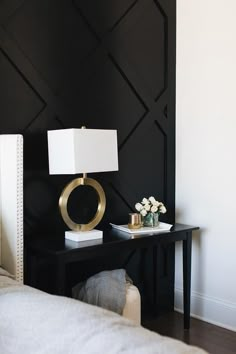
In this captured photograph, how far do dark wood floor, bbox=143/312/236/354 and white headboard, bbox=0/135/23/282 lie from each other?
1.22 m

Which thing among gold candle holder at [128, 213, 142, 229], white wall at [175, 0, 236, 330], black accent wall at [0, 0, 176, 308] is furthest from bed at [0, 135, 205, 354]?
white wall at [175, 0, 236, 330]

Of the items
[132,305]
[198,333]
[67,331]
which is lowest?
[198,333]

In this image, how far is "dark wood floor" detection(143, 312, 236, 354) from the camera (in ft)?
9.21

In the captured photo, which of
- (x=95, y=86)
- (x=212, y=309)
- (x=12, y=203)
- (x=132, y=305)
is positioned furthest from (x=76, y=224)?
(x=212, y=309)

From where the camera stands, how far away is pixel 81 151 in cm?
239

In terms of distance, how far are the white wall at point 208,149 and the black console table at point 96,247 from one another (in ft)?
0.72

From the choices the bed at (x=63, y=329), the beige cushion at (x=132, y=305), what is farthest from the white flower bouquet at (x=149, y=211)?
the bed at (x=63, y=329)

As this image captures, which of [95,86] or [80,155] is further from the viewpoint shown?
[95,86]

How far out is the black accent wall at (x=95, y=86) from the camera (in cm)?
256

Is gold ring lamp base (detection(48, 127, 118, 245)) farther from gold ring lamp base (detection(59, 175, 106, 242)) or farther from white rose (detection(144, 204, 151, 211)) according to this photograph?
white rose (detection(144, 204, 151, 211))

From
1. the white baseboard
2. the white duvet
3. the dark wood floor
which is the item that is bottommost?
the dark wood floor

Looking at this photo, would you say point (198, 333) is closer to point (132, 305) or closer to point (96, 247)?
point (132, 305)

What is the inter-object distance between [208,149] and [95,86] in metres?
0.95

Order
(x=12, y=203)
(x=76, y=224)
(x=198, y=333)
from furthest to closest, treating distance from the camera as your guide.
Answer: (x=198, y=333) → (x=76, y=224) → (x=12, y=203)
